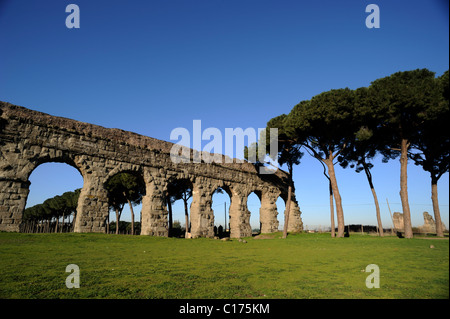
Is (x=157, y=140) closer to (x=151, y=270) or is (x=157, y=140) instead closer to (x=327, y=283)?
(x=151, y=270)

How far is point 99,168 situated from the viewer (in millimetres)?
15570

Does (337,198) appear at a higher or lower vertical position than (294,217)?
higher

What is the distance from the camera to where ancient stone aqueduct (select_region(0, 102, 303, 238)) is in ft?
42.7

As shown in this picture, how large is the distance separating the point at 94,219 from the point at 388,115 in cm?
1517

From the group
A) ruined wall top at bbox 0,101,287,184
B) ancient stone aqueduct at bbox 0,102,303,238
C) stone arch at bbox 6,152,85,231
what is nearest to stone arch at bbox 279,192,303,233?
ancient stone aqueduct at bbox 0,102,303,238

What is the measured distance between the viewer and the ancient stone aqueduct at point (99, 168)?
13008mm

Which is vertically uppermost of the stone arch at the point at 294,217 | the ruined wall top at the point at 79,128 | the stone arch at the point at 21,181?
the ruined wall top at the point at 79,128

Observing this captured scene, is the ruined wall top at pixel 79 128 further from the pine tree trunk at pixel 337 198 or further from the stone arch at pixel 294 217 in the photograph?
the stone arch at pixel 294 217

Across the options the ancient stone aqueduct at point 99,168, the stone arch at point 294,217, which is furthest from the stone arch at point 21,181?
the stone arch at point 294,217

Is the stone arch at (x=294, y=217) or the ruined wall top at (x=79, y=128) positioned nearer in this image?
the ruined wall top at (x=79, y=128)

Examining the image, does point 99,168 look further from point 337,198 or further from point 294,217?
point 294,217

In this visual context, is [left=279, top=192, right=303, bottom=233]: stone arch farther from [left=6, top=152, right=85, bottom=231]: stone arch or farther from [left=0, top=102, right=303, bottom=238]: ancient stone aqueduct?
[left=6, top=152, right=85, bottom=231]: stone arch

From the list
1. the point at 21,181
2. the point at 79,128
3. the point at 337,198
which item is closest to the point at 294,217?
the point at 337,198

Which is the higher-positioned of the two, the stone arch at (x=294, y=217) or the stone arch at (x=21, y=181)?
the stone arch at (x=21, y=181)
